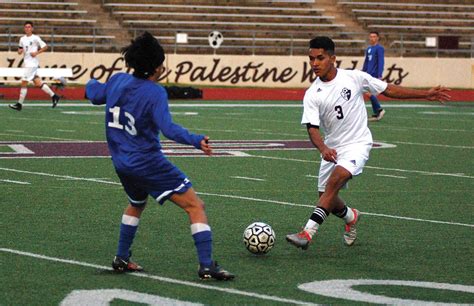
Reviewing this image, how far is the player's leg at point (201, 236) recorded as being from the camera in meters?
8.32

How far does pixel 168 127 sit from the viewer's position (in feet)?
26.6

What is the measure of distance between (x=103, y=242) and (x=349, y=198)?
4159mm

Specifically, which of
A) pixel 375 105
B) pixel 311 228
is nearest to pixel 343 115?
pixel 311 228

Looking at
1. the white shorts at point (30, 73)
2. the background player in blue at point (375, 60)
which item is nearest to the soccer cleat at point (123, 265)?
the background player in blue at point (375, 60)

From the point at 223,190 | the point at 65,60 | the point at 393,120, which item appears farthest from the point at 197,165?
the point at 65,60

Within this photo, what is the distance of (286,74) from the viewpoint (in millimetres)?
41344

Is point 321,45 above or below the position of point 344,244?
above

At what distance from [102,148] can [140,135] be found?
36.3ft

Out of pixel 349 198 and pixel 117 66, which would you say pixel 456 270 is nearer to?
pixel 349 198

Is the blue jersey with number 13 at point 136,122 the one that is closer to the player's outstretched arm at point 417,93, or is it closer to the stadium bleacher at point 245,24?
the player's outstretched arm at point 417,93

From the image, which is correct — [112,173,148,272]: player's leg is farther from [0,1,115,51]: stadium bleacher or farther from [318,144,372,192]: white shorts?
[0,1,115,51]: stadium bleacher

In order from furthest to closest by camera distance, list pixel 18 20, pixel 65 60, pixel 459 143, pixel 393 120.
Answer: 1. pixel 18 20
2. pixel 65 60
3. pixel 393 120
4. pixel 459 143

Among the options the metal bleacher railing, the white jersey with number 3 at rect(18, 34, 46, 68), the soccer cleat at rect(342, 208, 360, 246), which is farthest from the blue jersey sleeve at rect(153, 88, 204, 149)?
the metal bleacher railing

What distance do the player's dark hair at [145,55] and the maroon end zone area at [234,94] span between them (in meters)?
26.8
